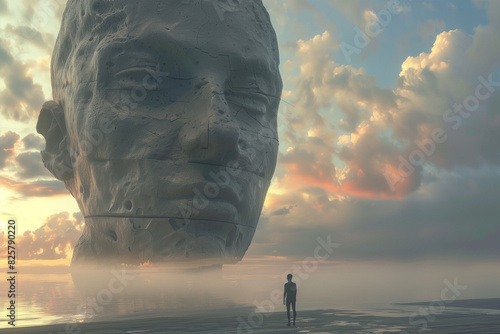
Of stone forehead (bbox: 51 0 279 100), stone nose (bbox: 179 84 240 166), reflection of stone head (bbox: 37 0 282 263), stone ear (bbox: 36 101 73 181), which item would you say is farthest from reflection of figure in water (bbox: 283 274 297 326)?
stone ear (bbox: 36 101 73 181)

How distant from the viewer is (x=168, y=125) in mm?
7270

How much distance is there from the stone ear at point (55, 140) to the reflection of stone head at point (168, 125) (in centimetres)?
33

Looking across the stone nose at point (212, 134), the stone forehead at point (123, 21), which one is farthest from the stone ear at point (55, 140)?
the stone nose at point (212, 134)

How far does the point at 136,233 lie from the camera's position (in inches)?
285

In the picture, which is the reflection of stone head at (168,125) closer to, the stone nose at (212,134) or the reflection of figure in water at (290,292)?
the stone nose at (212,134)

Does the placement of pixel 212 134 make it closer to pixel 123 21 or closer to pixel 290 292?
pixel 123 21

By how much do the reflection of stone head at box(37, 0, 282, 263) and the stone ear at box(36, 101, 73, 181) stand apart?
1.07 ft

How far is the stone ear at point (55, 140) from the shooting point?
8359mm

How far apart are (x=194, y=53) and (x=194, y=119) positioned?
0.92 metres

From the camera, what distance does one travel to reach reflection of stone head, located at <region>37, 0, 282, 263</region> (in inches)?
281

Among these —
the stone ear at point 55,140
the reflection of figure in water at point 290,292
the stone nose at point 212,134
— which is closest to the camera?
the stone nose at point 212,134

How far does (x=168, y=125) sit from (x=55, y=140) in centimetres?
231

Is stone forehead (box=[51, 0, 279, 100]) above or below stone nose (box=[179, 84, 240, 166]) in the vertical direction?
above

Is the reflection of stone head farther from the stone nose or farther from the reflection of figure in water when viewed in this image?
the reflection of figure in water
